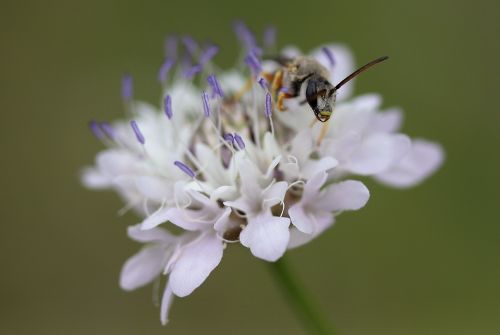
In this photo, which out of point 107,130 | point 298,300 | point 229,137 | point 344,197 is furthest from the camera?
point 107,130

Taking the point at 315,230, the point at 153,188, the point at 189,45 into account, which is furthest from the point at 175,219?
the point at 189,45

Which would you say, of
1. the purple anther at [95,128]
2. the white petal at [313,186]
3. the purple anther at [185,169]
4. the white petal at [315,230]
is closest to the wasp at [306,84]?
the white petal at [313,186]

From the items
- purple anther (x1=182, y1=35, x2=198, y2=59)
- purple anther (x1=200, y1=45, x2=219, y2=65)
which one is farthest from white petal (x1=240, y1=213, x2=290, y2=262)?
purple anther (x1=182, y1=35, x2=198, y2=59)

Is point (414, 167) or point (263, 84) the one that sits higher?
point (263, 84)

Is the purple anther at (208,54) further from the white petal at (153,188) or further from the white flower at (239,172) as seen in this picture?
the white petal at (153,188)

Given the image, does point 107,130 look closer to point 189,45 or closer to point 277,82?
point 189,45

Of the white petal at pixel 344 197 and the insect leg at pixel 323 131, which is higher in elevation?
the insect leg at pixel 323 131
